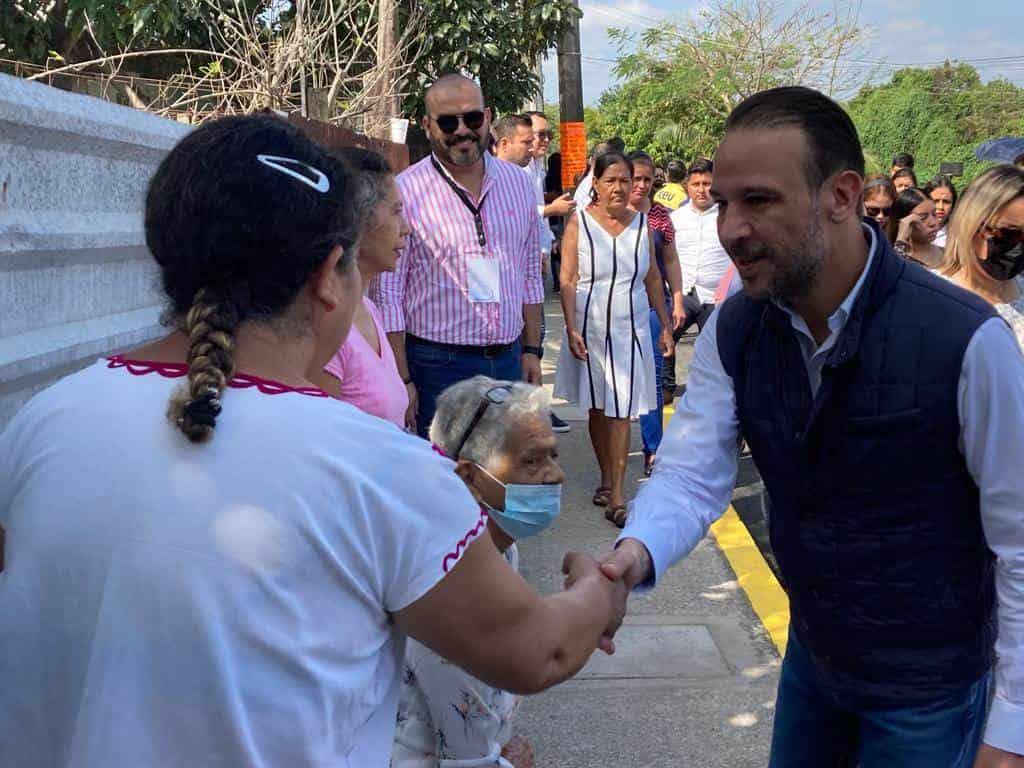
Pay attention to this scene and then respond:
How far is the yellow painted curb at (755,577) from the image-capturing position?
494 cm

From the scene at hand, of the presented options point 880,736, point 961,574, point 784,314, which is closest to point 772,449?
point 784,314

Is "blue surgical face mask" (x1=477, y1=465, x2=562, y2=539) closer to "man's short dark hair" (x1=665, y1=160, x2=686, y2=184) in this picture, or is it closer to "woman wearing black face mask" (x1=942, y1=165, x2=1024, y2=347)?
"woman wearing black face mask" (x1=942, y1=165, x2=1024, y2=347)

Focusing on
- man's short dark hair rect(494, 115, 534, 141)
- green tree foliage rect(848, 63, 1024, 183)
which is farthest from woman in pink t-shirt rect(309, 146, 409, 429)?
green tree foliage rect(848, 63, 1024, 183)

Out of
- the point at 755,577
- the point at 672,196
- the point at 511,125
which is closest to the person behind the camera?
the point at 755,577

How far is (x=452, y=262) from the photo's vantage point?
17.1 ft

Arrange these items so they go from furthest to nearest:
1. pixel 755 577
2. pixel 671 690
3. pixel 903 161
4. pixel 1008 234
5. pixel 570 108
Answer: pixel 570 108 < pixel 903 161 < pixel 755 577 < pixel 671 690 < pixel 1008 234

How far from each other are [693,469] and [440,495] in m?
1.25

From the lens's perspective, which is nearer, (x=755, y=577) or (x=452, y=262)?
(x=452, y=262)

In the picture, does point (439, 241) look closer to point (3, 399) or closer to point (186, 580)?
point (3, 399)

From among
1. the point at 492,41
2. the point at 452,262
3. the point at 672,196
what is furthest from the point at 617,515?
the point at 492,41

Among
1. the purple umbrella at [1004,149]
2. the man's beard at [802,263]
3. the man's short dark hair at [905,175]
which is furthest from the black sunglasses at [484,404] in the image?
the man's short dark hair at [905,175]

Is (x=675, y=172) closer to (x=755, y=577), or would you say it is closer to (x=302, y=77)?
(x=302, y=77)

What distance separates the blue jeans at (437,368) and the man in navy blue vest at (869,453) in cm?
289

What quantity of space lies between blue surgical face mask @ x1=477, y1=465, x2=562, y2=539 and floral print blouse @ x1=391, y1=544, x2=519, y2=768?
0.50 metres
